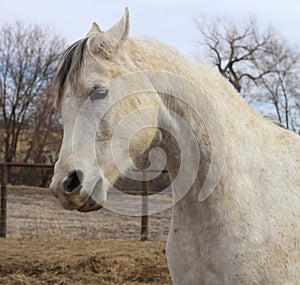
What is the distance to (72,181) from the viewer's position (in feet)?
6.57

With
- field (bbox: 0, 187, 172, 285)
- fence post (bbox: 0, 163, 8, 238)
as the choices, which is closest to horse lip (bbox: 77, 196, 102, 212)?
field (bbox: 0, 187, 172, 285)

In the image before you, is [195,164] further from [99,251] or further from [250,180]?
[99,251]

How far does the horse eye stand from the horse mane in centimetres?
9

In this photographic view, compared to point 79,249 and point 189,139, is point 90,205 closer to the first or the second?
point 189,139

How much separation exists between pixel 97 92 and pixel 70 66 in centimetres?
18

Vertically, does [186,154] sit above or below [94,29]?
below

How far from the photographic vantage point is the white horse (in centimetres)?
209

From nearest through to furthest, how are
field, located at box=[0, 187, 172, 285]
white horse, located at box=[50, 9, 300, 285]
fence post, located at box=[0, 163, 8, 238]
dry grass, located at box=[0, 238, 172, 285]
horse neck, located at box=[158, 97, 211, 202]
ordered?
white horse, located at box=[50, 9, 300, 285] < horse neck, located at box=[158, 97, 211, 202] < dry grass, located at box=[0, 238, 172, 285] < field, located at box=[0, 187, 172, 285] < fence post, located at box=[0, 163, 8, 238]

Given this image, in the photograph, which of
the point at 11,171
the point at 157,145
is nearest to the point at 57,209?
the point at 11,171

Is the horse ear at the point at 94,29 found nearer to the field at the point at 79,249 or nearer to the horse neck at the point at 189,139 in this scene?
the horse neck at the point at 189,139

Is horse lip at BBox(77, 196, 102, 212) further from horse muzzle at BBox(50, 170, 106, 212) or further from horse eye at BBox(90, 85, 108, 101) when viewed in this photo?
horse eye at BBox(90, 85, 108, 101)

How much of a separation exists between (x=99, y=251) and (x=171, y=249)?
460 cm

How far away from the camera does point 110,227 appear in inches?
377

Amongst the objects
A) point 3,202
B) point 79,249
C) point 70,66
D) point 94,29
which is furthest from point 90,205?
point 3,202
